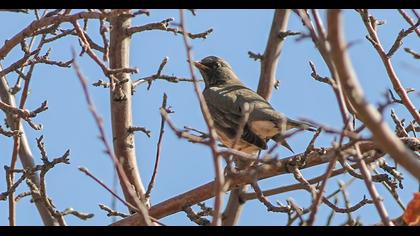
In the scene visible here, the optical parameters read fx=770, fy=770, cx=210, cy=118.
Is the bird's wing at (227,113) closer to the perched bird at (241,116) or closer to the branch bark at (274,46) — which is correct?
the perched bird at (241,116)

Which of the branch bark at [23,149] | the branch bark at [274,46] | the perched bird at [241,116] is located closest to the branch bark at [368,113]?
the branch bark at [23,149]

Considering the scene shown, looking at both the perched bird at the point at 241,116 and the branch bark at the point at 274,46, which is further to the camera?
the perched bird at the point at 241,116

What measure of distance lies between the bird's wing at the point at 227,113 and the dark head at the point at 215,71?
346 millimetres

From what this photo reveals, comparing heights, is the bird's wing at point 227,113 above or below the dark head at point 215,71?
below

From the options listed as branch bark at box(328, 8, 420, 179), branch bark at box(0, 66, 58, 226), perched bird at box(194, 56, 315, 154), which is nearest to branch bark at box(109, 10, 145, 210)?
branch bark at box(0, 66, 58, 226)

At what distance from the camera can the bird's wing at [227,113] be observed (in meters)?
6.11

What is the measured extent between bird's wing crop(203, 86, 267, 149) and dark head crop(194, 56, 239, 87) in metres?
0.35

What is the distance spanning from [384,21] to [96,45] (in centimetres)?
200

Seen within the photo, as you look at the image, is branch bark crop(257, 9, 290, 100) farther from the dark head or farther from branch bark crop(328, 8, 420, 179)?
branch bark crop(328, 8, 420, 179)

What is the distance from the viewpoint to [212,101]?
7137 millimetres

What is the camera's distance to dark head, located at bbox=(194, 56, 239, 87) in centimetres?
781

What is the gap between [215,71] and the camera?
7848 millimetres
